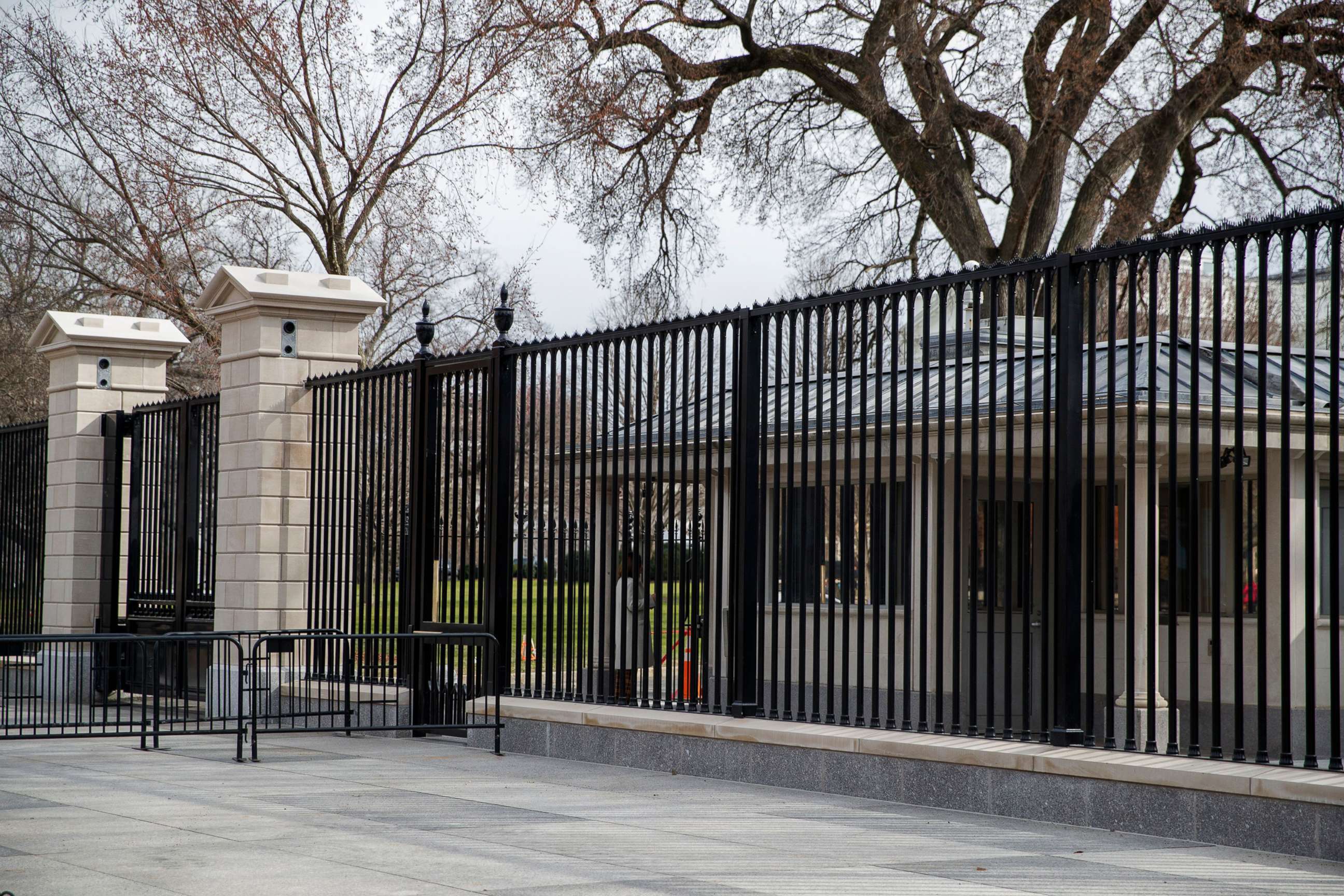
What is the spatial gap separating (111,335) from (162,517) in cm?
251

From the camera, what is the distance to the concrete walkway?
587cm

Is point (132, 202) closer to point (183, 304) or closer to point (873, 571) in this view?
point (183, 304)

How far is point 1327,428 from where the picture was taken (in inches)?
482

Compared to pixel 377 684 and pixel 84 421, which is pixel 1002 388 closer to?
pixel 377 684

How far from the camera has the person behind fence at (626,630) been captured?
34.7 ft

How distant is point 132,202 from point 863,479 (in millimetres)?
23304

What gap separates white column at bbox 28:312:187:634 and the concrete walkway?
26.6 feet

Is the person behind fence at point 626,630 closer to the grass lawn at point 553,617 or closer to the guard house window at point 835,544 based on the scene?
the grass lawn at point 553,617

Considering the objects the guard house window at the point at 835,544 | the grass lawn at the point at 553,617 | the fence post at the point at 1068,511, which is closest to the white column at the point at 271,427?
the grass lawn at the point at 553,617

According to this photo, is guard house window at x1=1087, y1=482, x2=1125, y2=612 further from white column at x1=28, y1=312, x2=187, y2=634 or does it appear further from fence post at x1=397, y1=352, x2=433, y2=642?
white column at x1=28, y1=312, x2=187, y2=634

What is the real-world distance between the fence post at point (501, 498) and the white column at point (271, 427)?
3.13m

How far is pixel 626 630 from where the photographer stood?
1072cm

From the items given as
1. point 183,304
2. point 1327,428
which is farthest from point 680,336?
point 183,304

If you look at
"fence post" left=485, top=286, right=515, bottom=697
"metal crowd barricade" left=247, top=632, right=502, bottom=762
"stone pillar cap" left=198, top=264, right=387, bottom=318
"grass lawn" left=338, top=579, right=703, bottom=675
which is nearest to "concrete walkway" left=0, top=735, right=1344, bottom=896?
"grass lawn" left=338, top=579, right=703, bottom=675
